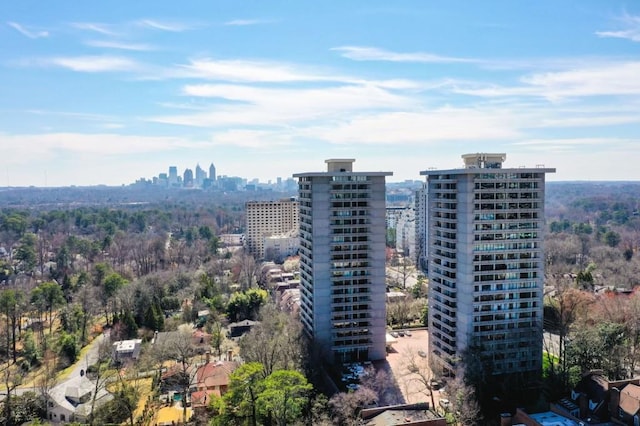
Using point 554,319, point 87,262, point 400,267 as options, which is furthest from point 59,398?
point 400,267

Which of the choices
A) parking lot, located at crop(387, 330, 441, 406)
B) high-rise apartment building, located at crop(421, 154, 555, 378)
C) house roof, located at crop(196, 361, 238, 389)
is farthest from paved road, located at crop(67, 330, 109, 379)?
high-rise apartment building, located at crop(421, 154, 555, 378)

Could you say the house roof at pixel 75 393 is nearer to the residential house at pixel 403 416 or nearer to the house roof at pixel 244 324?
the house roof at pixel 244 324

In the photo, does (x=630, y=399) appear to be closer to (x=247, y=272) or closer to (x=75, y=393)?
(x=75, y=393)

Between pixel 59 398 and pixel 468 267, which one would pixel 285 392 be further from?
Answer: pixel 59 398

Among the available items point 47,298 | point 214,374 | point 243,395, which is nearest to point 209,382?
point 214,374

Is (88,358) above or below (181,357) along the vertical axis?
below

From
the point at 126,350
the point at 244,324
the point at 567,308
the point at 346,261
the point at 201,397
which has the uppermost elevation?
the point at 346,261

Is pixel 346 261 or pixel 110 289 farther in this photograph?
pixel 110 289
